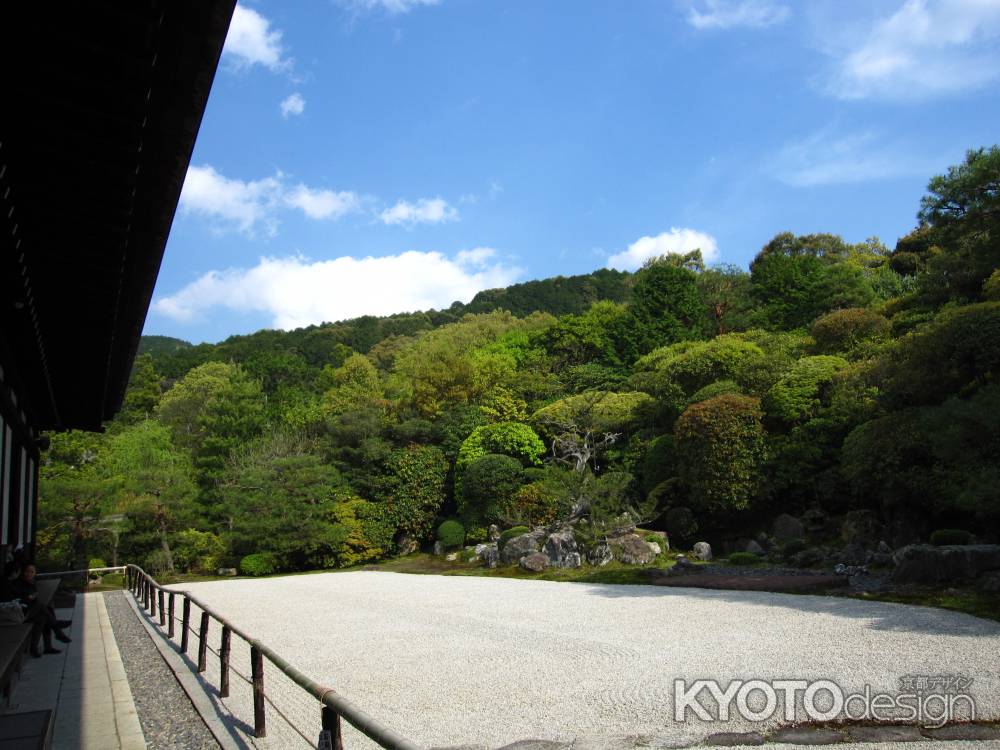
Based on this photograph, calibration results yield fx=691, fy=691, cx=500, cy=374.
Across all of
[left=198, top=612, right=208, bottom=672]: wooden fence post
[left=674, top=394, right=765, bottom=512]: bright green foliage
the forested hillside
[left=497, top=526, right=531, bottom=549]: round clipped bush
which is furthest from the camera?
[left=497, top=526, right=531, bottom=549]: round clipped bush

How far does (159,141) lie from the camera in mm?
2797

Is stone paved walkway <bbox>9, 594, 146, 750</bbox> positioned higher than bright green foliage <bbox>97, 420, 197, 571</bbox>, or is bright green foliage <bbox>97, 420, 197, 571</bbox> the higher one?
bright green foliage <bbox>97, 420, 197, 571</bbox>

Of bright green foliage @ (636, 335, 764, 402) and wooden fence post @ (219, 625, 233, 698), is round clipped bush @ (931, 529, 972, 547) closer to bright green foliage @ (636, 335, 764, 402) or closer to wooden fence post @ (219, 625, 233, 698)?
bright green foliage @ (636, 335, 764, 402)

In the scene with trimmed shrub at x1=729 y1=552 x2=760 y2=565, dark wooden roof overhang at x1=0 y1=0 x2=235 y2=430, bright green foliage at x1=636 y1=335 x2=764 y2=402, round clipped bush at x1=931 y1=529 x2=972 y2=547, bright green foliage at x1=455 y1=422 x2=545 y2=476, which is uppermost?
bright green foliage at x1=636 y1=335 x2=764 y2=402

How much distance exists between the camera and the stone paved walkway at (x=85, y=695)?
4.33 metres

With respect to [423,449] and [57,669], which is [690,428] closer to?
[423,449]

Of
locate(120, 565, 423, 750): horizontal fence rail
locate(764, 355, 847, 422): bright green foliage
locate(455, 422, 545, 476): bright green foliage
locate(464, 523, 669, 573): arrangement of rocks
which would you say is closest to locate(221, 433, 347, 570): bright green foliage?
locate(455, 422, 545, 476): bright green foliage

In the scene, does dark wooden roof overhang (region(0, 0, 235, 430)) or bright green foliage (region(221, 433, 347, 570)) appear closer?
dark wooden roof overhang (region(0, 0, 235, 430))

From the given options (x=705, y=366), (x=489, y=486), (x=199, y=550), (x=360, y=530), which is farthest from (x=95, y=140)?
(x=199, y=550)

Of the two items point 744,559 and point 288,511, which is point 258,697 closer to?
point 744,559

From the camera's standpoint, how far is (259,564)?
20500mm

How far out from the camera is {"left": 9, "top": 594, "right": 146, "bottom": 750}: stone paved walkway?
4.33 metres

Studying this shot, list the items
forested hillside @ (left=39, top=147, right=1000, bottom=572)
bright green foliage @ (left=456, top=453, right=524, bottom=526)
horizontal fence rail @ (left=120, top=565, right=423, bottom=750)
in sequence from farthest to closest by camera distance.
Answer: bright green foliage @ (left=456, top=453, right=524, bottom=526) < forested hillside @ (left=39, top=147, right=1000, bottom=572) < horizontal fence rail @ (left=120, top=565, right=423, bottom=750)

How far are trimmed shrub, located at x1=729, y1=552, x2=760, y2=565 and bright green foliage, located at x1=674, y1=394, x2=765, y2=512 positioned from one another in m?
2.22
